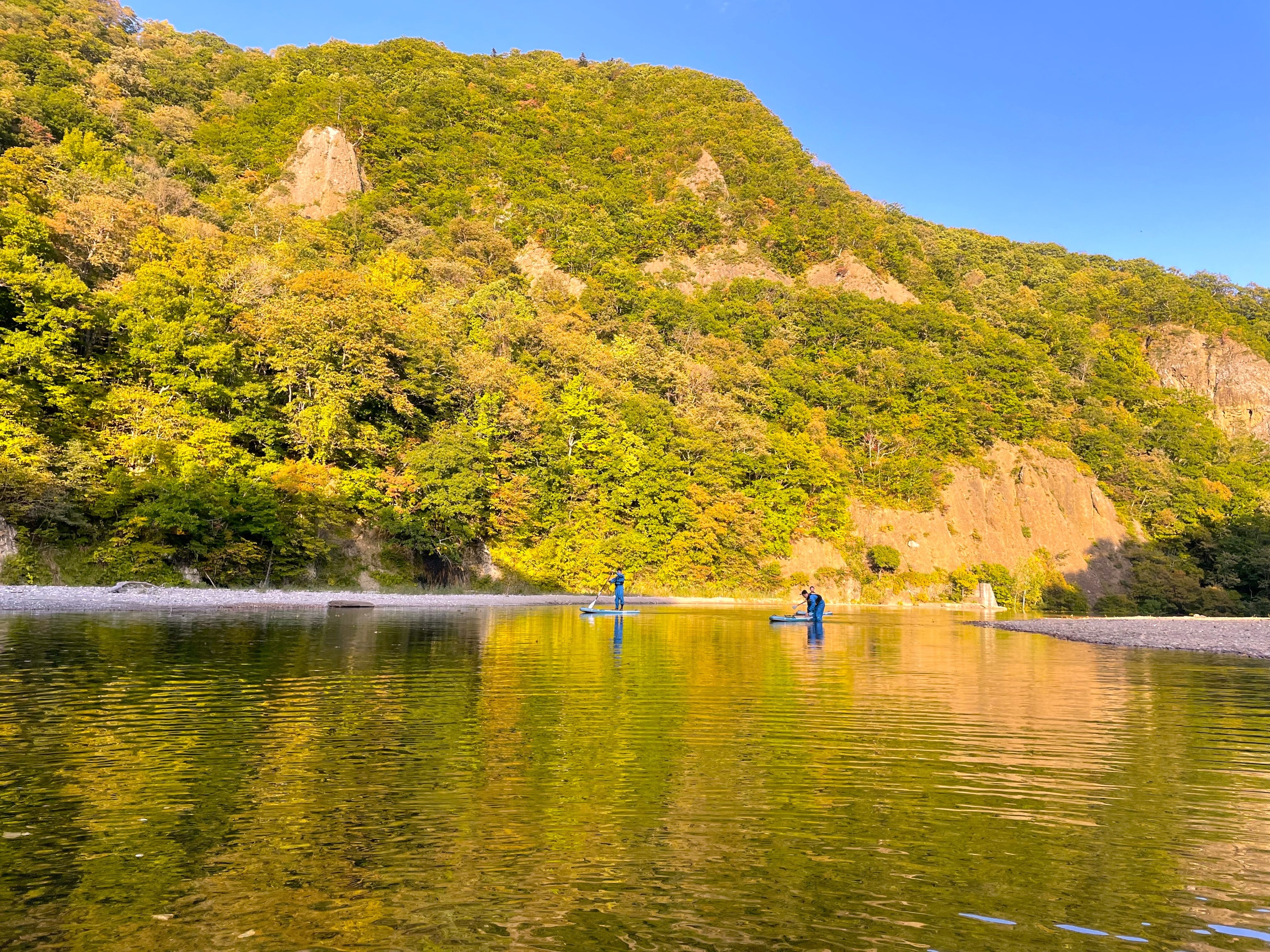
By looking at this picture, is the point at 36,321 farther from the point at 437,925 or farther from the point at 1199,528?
the point at 1199,528

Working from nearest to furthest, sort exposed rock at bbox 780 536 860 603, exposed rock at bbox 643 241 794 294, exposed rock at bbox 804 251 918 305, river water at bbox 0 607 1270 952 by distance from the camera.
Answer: river water at bbox 0 607 1270 952, exposed rock at bbox 780 536 860 603, exposed rock at bbox 643 241 794 294, exposed rock at bbox 804 251 918 305

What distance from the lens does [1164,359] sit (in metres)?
112

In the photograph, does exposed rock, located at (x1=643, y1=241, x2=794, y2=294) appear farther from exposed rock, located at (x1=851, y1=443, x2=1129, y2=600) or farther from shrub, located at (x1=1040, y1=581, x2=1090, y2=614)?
shrub, located at (x1=1040, y1=581, x2=1090, y2=614)

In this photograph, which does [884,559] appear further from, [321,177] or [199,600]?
[321,177]

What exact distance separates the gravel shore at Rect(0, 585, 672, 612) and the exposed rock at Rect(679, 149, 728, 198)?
82784mm

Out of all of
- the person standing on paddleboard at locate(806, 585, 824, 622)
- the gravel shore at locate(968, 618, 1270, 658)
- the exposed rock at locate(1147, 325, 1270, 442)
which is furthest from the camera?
the exposed rock at locate(1147, 325, 1270, 442)

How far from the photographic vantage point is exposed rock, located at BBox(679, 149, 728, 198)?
389 feet

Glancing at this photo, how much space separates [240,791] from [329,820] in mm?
1472

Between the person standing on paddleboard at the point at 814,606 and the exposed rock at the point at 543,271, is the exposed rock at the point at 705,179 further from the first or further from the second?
the person standing on paddleboard at the point at 814,606

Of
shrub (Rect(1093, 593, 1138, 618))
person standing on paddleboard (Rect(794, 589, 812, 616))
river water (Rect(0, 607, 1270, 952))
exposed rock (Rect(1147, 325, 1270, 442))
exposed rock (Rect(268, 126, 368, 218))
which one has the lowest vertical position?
shrub (Rect(1093, 593, 1138, 618))

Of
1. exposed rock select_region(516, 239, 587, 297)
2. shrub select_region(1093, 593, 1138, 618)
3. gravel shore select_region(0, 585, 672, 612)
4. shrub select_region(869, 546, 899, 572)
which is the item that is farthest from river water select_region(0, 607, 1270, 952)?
exposed rock select_region(516, 239, 587, 297)

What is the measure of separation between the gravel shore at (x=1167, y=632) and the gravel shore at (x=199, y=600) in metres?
25.0

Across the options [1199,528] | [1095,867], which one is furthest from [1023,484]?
[1095,867]

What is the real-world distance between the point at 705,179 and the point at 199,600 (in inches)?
3914
